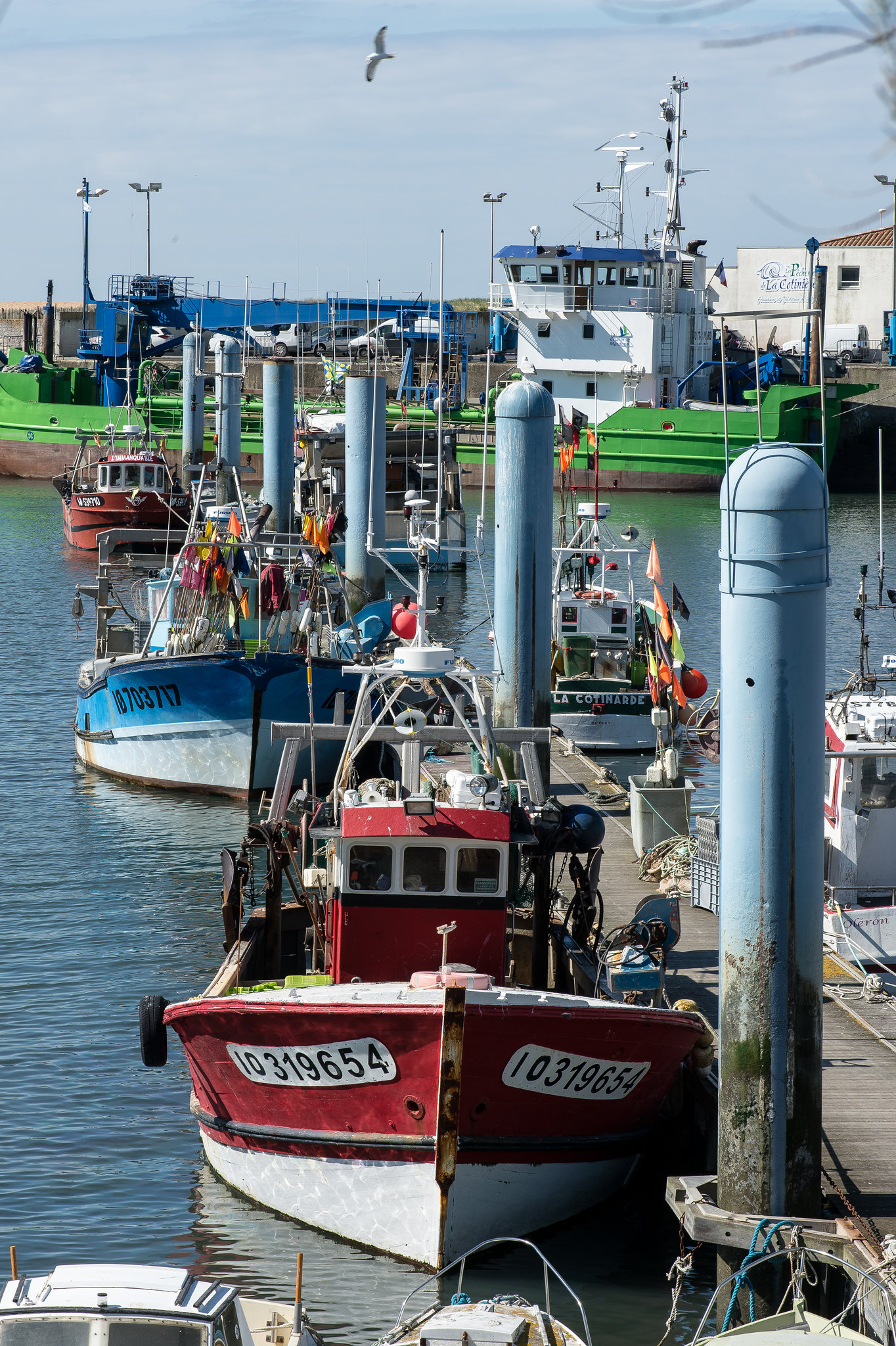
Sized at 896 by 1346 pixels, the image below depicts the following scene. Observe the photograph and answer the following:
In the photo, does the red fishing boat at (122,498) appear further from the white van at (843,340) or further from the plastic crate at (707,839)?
the white van at (843,340)

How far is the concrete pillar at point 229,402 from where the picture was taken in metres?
42.2

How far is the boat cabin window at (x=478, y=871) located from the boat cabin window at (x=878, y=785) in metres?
4.52

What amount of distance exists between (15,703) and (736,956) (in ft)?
74.2

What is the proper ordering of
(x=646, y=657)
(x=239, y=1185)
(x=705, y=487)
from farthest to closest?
(x=705, y=487) → (x=646, y=657) → (x=239, y=1185)

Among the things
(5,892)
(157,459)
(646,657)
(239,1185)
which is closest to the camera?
(239,1185)

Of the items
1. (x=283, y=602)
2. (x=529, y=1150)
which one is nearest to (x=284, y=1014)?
(x=529, y=1150)

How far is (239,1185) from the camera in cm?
1123

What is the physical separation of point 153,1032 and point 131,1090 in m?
1.93

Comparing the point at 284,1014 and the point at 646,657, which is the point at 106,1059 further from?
the point at 646,657

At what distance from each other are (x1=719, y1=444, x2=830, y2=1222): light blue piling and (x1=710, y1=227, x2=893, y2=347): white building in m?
69.2

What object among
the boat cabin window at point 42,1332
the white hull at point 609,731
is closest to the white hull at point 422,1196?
the boat cabin window at point 42,1332

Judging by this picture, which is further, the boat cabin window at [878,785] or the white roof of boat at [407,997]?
the boat cabin window at [878,785]

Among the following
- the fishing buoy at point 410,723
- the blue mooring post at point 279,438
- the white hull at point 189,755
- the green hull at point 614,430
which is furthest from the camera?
the green hull at point 614,430

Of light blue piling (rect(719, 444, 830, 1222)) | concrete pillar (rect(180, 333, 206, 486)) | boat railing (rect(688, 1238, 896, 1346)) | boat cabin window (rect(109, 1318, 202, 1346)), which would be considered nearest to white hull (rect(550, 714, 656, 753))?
light blue piling (rect(719, 444, 830, 1222))
